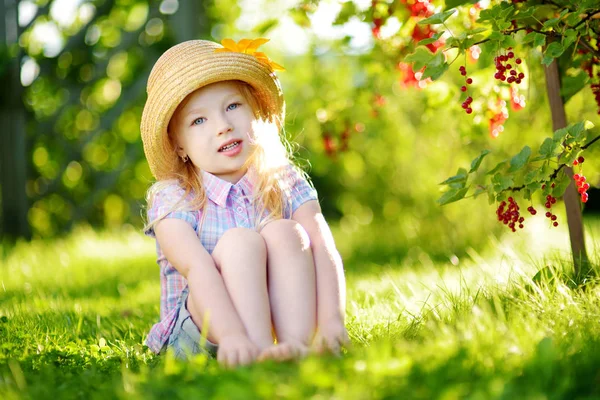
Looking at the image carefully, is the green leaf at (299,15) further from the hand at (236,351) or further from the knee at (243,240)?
the hand at (236,351)

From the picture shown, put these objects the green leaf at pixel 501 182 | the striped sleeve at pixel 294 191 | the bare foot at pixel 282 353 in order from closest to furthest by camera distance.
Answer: the bare foot at pixel 282 353
the green leaf at pixel 501 182
the striped sleeve at pixel 294 191

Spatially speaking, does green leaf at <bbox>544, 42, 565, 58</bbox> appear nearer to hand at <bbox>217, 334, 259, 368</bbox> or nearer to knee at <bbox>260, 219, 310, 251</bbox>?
knee at <bbox>260, 219, 310, 251</bbox>

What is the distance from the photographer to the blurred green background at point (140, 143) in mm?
4461

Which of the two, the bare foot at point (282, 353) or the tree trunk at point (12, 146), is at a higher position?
the tree trunk at point (12, 146)

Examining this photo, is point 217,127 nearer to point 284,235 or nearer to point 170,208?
point 170,208

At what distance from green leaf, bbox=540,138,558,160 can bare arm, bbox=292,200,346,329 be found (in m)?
0.62

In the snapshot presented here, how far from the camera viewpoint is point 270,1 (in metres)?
6.25

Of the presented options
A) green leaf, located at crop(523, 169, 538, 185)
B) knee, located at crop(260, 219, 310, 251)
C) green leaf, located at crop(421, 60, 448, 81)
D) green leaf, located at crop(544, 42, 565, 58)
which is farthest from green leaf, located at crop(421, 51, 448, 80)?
knee, located at crop(260, 219, 310, 251)

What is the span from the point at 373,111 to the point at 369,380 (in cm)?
223

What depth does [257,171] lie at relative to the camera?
221 centimetres

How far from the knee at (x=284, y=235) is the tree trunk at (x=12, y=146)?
3715 mm

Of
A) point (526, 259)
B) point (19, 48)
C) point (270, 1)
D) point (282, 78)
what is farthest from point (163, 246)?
point (282, 78)

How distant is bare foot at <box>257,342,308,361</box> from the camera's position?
160 centimetres

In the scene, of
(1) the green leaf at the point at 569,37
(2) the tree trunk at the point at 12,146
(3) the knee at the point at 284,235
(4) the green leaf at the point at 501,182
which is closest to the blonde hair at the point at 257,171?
(3) the knee at the point at 284,235
